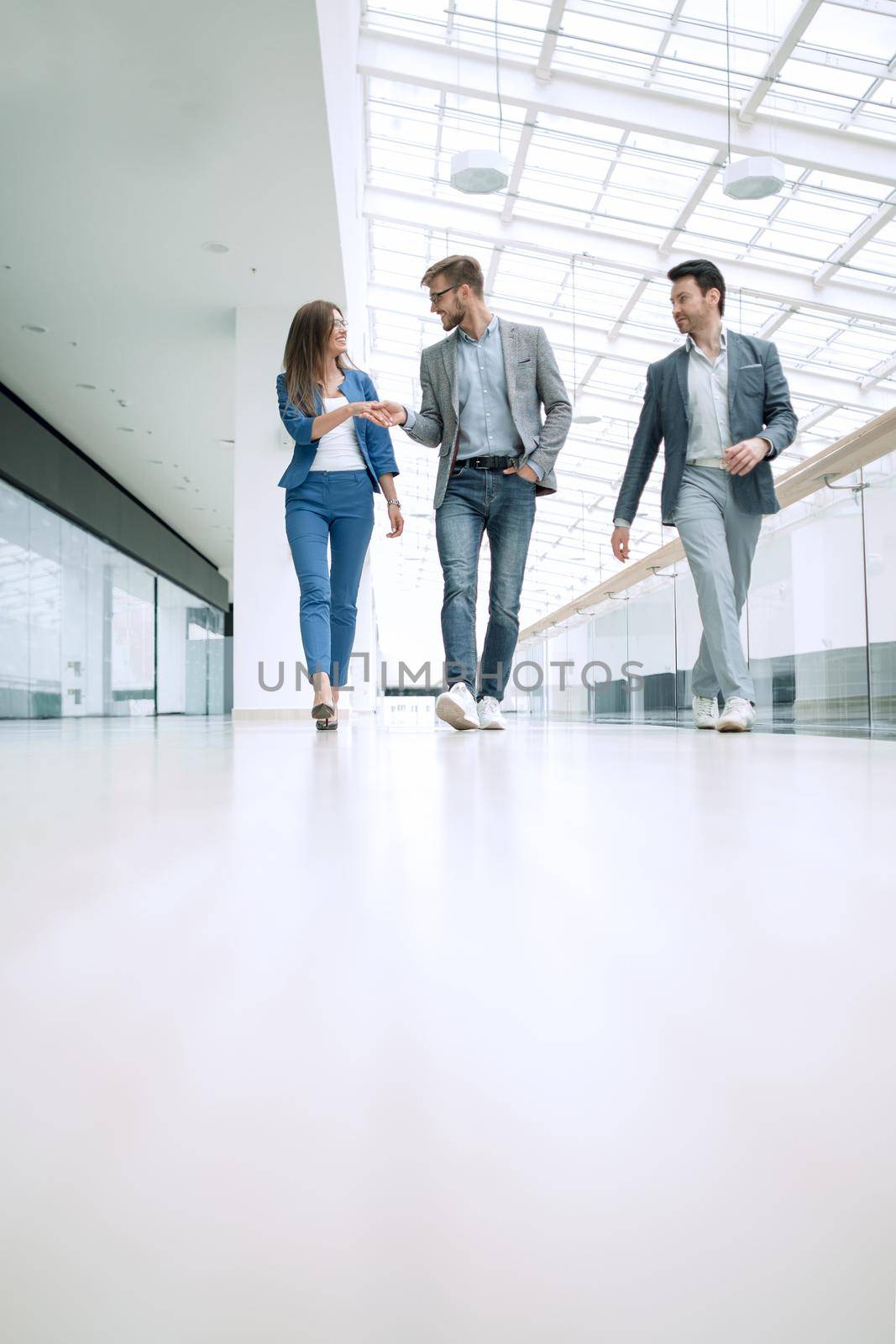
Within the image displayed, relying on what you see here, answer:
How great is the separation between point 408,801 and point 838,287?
14.3 meters

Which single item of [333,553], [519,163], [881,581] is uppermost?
[519,163]

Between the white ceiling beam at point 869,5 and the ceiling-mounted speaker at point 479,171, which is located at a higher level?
the white ceiling beam at point 869,5

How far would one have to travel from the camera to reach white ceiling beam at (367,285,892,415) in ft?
48.8

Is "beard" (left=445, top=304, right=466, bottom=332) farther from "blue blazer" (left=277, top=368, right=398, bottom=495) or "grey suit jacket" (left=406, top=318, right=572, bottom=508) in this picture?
"blue blazer" (left=277, top=368, right=398, bottom=495)

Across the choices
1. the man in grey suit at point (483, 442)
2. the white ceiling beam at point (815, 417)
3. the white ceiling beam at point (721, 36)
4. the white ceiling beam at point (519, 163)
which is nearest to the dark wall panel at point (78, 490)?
the white ceiling beam at point (519, 163)

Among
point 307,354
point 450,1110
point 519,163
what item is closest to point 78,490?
point 519,163

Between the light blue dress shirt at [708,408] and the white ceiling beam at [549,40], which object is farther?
the white ceiling beam at [549,40]

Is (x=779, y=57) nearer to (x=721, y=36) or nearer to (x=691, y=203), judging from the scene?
(x=721, y=36)

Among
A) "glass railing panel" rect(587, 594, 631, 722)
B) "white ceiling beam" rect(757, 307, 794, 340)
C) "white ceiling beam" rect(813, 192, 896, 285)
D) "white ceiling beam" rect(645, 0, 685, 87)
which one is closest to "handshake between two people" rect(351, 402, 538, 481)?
"glass railing panel" rect(587, 594, 631, 722)

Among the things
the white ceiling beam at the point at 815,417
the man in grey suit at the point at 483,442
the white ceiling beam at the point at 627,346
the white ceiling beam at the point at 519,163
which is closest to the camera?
the man in grey suit at the point at 483,442

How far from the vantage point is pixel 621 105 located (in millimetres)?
9938

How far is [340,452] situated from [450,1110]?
3.12m

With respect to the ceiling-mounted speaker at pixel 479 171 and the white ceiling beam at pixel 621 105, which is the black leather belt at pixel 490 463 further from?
the white ceiling beam at pixel 621 105

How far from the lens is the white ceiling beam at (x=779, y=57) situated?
30.4 feet
